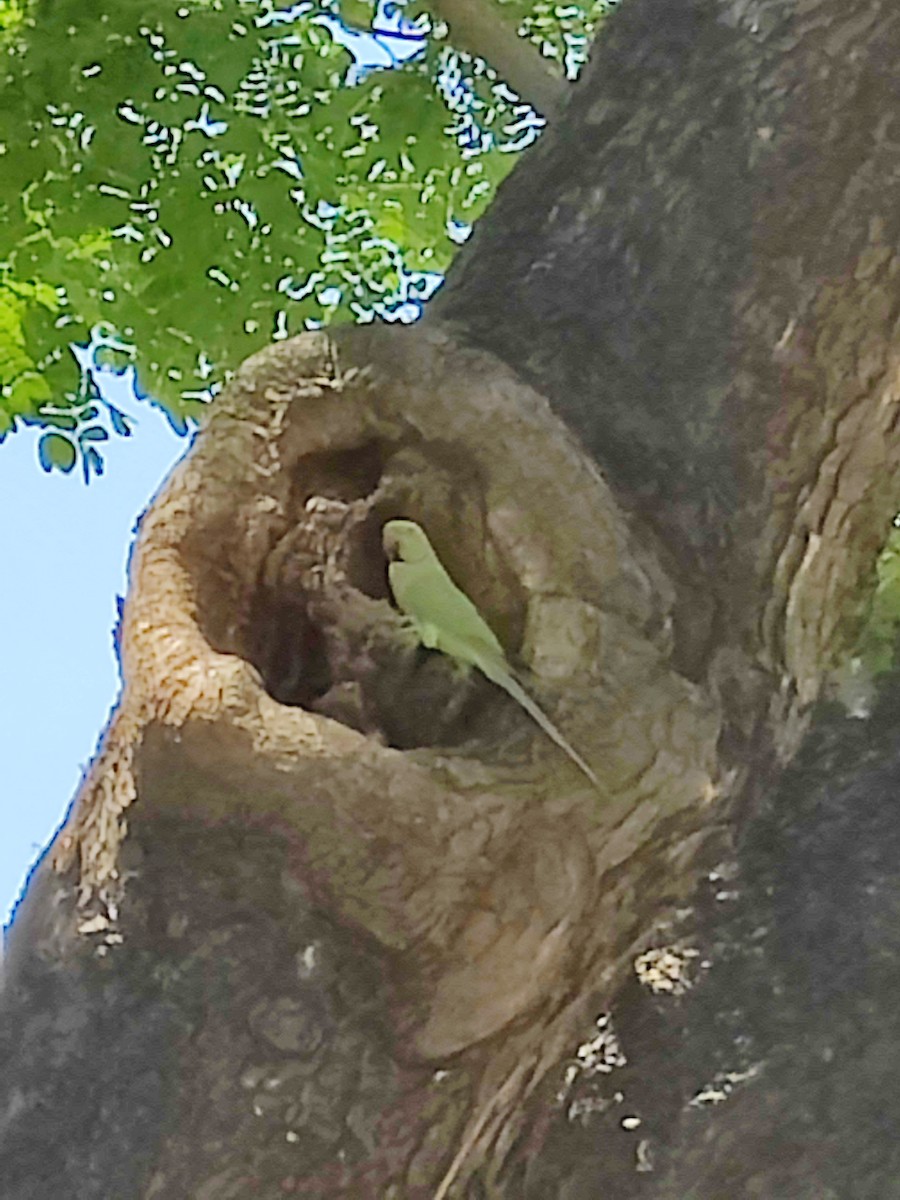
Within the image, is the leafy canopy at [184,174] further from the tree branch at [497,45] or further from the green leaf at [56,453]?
the tree branch at [497,45]

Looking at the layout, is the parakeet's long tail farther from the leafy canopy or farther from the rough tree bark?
the leafy canopy

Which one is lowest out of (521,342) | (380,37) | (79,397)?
(521,342)

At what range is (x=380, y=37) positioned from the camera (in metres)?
2.97

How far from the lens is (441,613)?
1.36 m

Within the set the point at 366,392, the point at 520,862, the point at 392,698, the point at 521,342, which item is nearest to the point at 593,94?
the point at 521,342

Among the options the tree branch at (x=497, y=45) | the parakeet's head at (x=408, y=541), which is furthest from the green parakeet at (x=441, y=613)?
the tree branch at (x=497, y=45)

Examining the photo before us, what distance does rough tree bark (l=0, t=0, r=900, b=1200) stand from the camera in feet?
4.02

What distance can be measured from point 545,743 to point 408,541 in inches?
9.5

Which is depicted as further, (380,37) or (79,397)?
(380,37)

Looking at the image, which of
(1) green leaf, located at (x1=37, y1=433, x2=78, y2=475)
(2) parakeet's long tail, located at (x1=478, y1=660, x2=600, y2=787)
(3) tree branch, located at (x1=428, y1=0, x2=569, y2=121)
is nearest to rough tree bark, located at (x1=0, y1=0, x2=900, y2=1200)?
(2) parakeet's long tail, located at (x1=478, y1=660, x2=600, y2=787)

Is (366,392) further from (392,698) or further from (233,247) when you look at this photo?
(233,247)

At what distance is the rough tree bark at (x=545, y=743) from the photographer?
1.22 metres

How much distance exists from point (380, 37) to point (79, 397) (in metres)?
0.98

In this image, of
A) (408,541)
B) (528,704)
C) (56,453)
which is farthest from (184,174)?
(528,704)
